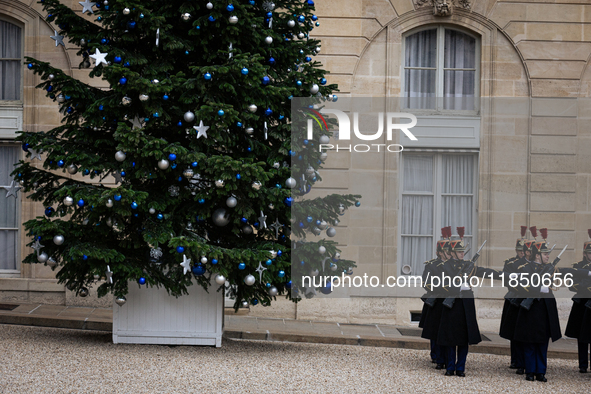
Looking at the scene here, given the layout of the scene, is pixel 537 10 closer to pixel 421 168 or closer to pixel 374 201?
pixel 421 168

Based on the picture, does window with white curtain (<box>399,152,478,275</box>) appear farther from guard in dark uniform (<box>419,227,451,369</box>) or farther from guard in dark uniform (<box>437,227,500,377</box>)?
guard in dark uniform (<box>437,227,500,377</box>)

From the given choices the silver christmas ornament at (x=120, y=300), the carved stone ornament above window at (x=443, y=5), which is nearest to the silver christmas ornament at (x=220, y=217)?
the silver christmas ornament at (x=120, y=300)

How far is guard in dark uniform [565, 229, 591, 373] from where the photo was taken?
8195 mm

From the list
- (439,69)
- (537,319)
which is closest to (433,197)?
(439,69)

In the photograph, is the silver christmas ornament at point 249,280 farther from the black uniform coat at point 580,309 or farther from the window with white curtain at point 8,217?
the window with white curtain at point 8,217

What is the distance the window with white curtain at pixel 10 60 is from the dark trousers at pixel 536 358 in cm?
933

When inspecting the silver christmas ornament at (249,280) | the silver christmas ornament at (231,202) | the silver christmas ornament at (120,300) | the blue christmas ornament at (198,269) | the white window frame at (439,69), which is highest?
the white window frame at (439,69)

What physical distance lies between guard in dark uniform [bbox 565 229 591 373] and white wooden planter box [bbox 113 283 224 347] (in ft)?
15.3

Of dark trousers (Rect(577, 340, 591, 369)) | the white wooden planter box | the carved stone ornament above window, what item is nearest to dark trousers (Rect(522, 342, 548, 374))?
dark trousers (Rect(577, 340, 591, 369))

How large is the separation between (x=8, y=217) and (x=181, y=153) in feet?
18.9

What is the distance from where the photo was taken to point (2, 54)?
11477 mm

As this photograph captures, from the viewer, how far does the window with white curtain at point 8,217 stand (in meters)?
11.4

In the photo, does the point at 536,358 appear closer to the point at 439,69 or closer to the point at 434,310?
the point at 434,310

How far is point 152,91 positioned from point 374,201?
5302 mm
